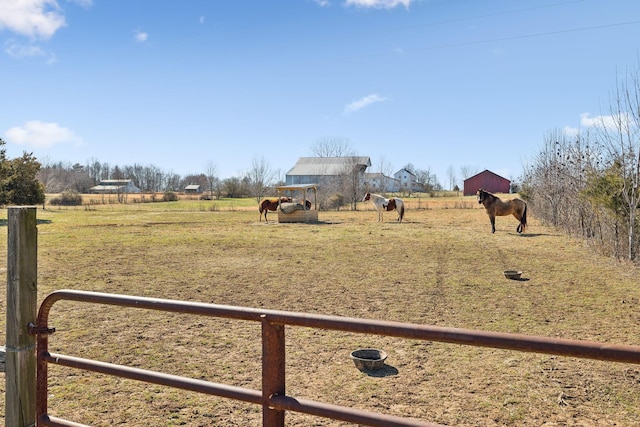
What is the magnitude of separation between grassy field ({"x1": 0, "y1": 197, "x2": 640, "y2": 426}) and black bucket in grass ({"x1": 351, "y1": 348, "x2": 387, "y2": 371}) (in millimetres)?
107

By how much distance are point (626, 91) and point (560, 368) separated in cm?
880

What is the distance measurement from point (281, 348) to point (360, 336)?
4242mm

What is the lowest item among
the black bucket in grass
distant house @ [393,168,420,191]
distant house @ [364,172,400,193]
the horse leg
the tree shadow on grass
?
the tree shadow on grass

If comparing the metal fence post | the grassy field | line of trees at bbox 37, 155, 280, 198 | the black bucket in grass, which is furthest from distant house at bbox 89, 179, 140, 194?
the metal fence post

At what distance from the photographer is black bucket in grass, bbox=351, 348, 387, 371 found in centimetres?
473

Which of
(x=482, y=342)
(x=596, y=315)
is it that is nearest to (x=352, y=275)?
(x=596, y=315)

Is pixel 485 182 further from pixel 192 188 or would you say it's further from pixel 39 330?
pixel 39 330

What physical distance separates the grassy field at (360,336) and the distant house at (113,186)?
92.0 m

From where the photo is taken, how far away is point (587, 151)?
49.8 ft

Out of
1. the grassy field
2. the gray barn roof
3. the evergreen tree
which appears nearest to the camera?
the grassy field

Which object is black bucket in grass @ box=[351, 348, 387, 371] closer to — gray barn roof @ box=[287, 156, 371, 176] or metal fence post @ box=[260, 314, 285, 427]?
metal fence post @ box=[260, 314, 285, 427]

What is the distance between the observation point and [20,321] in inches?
97.1

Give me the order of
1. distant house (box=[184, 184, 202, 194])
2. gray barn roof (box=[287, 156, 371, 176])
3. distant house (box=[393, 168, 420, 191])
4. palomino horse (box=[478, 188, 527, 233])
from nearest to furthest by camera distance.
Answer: palomino horse (box=[478, 188, 527, 233]) < gray barn roof (box=[287, 156, 371, 176]) < distant house (box=[393, 168, 420, 191]) < distant house (box=[184, 184, 202, 194])

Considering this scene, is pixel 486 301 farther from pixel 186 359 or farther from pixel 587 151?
pixel 587 151
